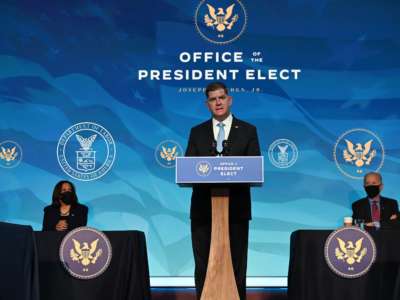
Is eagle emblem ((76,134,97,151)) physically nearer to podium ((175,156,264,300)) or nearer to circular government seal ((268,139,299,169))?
circular government seal ((268,139,299,169))

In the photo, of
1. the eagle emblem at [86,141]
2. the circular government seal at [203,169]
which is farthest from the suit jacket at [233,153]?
the eagle emblem at [86,141]

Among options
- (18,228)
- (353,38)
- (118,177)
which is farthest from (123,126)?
(18,228)

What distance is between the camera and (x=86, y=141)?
600 centimetres

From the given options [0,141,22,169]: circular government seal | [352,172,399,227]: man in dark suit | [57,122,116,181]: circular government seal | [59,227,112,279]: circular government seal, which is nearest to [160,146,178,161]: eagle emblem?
[57,122,116,181]: circular government seal

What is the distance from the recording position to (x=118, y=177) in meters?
5.96

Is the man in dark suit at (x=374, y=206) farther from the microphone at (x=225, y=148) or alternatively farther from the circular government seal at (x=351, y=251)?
the microphone at (x=225, y=148)

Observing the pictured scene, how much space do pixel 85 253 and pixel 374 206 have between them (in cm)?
276

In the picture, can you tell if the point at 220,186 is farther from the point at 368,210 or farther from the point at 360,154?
the point at 360,154

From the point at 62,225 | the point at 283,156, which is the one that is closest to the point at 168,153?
the point at 283,156

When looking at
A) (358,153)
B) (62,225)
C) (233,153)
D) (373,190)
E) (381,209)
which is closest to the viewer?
(233,153)

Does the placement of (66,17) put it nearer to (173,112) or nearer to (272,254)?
(173,112)

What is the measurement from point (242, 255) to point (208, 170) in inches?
22.9

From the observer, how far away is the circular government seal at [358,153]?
5809mm

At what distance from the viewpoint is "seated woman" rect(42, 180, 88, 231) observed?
5.16 m
